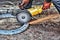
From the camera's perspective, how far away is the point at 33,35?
3471mm

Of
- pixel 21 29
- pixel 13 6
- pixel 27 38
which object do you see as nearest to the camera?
pixel 27 38

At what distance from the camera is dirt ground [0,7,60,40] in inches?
134

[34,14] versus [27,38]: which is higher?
[34,14]

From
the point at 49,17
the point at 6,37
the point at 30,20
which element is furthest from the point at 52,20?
the point at 6,37

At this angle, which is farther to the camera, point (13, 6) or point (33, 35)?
point (13, 6)

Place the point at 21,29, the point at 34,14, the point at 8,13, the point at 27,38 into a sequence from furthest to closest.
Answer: the point at 8,13 → the point at 34,14 → the point at 21,29 → the point at 27,38

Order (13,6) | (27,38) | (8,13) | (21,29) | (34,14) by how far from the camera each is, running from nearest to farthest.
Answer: (27,38)
(21,29)
(34,14)
(8,13)
(13,6)

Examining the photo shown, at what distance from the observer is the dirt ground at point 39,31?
3404mm

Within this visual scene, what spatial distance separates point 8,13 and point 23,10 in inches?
13.9

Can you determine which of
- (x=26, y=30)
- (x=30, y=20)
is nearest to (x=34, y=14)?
(x=30, y=20)

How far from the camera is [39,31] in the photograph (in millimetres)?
3604

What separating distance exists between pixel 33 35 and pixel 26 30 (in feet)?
0.79

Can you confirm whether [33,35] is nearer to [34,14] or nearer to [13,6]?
[34,14]

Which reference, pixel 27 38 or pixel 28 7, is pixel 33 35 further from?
pixel 28 7
